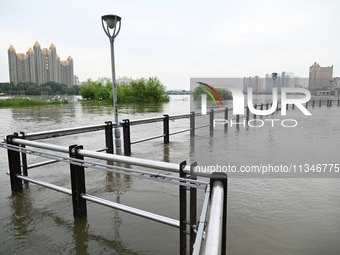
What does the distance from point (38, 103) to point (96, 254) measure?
43.0m

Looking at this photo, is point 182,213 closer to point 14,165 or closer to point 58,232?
point 58,232

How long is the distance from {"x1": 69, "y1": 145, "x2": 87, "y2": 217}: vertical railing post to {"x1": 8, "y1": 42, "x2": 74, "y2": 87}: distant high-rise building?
15078 cm

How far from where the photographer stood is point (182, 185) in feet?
7.57

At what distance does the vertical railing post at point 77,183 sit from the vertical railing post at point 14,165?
132 centimetres

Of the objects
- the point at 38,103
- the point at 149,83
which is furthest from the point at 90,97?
the point at 38,103

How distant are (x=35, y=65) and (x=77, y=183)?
15427 centimetres

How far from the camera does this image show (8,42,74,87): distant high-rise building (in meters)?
136

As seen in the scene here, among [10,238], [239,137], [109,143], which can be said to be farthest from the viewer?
[239,137]

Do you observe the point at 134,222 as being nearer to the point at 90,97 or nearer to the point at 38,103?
the point at 38,103

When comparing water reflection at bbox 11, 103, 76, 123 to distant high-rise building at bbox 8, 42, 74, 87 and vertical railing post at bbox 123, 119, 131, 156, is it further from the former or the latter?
distant high-rise building at bbox 8, 42, 74, 87

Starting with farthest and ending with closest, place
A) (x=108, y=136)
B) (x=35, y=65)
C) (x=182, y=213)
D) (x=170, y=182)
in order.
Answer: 1. (x=35, y=65)
2. (x=108, y=136)
3. (x=182, y=213)
4. (x=170, y=182)

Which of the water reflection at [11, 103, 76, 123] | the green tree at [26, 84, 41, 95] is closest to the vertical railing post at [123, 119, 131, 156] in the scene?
the water reflection at [11, 103, 76, 123]

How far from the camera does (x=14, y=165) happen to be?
412 centimetres

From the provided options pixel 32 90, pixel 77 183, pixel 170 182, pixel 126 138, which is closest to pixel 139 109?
pixel 126 138
